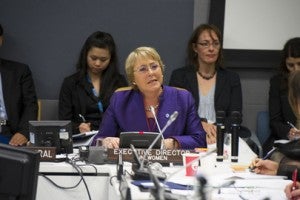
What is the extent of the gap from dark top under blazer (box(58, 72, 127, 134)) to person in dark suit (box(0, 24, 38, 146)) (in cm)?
24

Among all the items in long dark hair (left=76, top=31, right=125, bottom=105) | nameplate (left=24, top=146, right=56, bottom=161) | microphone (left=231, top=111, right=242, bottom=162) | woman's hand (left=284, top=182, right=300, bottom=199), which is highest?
long dark hair (left=76, top=31, right=125, bottom=105)

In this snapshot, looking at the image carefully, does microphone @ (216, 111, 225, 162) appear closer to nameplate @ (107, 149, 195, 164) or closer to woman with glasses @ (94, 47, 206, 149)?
nameplate @ (107, 149, 195, 164)

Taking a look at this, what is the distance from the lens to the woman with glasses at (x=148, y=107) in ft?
10.4

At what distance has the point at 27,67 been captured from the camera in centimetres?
434

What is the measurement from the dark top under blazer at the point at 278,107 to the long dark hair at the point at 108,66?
4.19ft

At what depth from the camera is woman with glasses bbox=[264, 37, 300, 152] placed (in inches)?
165

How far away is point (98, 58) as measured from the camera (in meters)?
4.23

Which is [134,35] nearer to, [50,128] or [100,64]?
[100,64]

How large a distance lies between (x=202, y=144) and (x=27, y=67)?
185cm

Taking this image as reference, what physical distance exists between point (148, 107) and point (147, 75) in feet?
0.67

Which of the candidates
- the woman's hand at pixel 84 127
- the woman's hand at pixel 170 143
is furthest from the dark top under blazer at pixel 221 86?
the woman's hand at pixel 170 143

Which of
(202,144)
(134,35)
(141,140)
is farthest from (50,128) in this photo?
(134,35)

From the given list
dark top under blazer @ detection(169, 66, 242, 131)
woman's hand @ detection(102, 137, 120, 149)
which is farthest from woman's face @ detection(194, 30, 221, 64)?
woman's hand @ detection(102, 137, 120, 149)

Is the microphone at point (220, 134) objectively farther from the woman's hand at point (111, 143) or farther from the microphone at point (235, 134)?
the woman's hand at point (111, 143)
